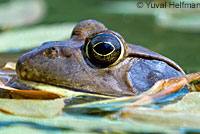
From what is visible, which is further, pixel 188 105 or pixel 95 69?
pixel 95 69

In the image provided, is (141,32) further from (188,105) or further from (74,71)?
(188,105)

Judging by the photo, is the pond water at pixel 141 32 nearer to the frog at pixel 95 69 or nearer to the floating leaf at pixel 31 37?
the floating leaf at pixel 31 37

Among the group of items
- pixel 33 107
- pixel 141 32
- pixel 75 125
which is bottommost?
pixel 75 125

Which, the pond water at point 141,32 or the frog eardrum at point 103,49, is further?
the pond water at point 141,32

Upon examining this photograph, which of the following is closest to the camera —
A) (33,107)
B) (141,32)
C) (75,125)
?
(75,125)

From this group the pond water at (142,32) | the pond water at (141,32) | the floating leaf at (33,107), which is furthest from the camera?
the pond water at (142,32)

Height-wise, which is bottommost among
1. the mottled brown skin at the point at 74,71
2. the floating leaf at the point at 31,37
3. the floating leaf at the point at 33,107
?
the floating leaf at the point at 33,107

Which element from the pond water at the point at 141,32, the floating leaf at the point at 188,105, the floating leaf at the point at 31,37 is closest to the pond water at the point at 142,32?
the pond water at the point at 141,32

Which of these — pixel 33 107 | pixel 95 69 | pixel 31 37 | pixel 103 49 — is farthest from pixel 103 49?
pixel 31 37
